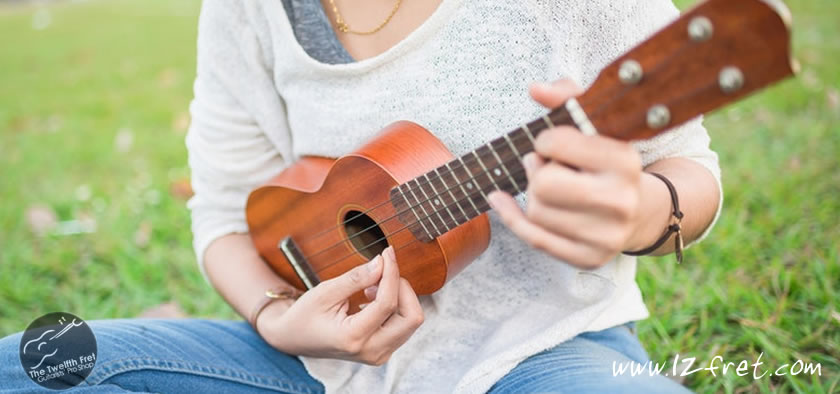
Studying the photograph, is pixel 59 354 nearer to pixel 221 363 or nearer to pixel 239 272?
pixel 221 363

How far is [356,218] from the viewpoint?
1.40 m

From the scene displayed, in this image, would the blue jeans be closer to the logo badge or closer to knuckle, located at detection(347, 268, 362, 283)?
the logo badge

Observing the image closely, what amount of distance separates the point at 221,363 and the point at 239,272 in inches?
10.5

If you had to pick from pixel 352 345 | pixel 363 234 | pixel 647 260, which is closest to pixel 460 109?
pixel 363 234

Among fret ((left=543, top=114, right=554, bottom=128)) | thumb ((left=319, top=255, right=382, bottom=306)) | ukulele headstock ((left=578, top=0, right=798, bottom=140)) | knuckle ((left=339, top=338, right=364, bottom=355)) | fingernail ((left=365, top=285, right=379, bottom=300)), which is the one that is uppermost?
ukulele headstock ((left=578, top=0, right=798, bottom=140))

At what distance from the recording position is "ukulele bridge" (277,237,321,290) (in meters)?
1.52

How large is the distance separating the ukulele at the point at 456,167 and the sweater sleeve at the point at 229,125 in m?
0.10

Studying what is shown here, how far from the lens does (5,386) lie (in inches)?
48.2

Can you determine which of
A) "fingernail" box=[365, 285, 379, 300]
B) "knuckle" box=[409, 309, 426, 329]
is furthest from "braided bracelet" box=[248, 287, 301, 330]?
"knuckle" box=[409, 309, 426, 329]

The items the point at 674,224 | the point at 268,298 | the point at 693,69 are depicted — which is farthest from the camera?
the point at 268,298

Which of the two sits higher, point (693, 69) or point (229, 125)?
point (693, 69)

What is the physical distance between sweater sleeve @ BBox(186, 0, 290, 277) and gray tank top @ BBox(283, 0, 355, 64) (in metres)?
0.15

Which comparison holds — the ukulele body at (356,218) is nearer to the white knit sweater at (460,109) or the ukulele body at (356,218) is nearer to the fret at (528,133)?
the white knit sweater at (460,109)

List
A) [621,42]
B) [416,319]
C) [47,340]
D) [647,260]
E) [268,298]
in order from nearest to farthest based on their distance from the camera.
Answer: [621,42], [416,319], [47,340], [268,298], [647,260]
